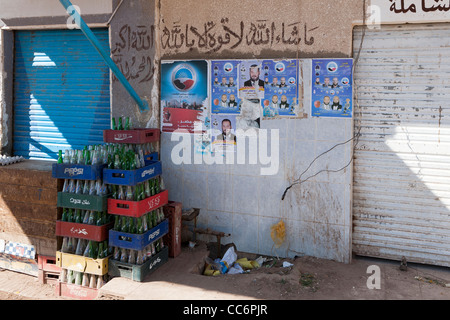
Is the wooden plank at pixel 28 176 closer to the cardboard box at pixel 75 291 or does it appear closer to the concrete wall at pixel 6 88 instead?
the cardboard box at pixel 75 291

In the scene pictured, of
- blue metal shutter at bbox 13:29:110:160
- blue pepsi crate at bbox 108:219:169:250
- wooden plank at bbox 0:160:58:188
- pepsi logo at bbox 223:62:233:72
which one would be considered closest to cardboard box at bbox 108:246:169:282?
blue pepsi crate at bbox 108:219:169:250

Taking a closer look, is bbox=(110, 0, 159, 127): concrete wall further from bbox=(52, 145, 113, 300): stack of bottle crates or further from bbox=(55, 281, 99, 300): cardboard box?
bbox=(55, 281, 99, 300): cardboard box

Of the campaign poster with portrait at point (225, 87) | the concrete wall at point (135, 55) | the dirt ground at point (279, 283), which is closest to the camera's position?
the dirt ground at point (279, 283)

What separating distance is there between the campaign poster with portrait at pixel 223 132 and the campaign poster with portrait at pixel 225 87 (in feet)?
0.33

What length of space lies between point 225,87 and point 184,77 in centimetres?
66

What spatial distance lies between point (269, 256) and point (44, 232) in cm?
306

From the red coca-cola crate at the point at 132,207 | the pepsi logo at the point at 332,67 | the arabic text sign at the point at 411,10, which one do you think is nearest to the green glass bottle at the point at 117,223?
the red coca-cola crate at the point at 132,207

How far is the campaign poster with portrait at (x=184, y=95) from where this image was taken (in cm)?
557

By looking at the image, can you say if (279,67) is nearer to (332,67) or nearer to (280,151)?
(332,67)

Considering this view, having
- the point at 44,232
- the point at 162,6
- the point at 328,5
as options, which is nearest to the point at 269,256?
the point at 44,232

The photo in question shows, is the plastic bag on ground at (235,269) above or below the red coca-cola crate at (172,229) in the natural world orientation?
below

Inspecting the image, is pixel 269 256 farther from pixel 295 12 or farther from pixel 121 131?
pixel 295 12

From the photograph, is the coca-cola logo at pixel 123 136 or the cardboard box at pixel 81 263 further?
the coca-cola logo at pixel 123 136

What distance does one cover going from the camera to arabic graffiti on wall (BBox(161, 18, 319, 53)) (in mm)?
5090
